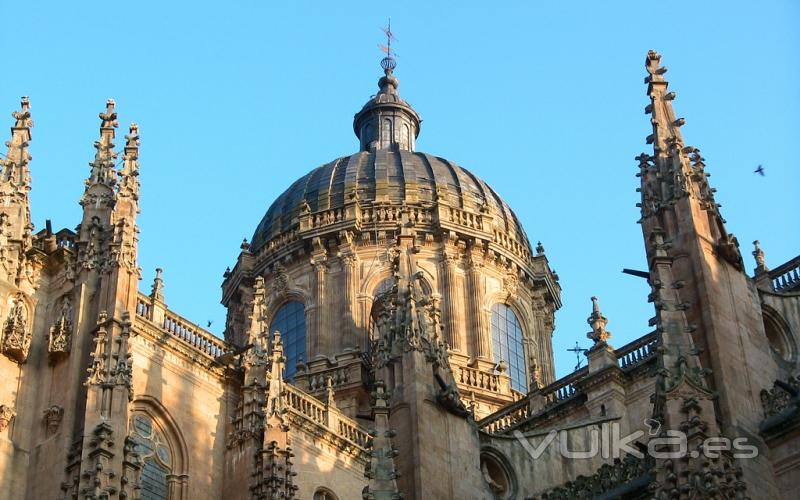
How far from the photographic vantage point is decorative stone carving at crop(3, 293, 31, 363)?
Result: 35688mm

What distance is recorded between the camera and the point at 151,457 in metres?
37.4

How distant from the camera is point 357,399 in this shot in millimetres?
49625

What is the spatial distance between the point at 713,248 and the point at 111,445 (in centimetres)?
1449

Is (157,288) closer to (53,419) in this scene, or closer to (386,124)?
(53,419)

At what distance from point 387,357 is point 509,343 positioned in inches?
967

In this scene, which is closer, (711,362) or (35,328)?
(711,362)

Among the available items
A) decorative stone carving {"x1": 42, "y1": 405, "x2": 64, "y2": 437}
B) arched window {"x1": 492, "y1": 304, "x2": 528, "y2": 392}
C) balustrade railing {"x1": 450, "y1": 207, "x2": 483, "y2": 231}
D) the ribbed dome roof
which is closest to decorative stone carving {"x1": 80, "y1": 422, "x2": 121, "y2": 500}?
decorative stone carving {"x1": 42, "y1": 405, "x2": 64, "y2": 437}

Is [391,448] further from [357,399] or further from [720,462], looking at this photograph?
[357,399]

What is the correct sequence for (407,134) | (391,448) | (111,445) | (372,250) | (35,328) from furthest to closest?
(407,134)
(372,250)
(35,328)
(111,445)
(391,448)

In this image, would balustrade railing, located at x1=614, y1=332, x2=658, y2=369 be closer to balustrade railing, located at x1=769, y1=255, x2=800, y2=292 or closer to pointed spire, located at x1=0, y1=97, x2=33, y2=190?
balustrade railing, located at x1=769, y1=255, x2=800, y2=292

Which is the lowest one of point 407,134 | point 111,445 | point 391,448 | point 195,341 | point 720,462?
point 720,462

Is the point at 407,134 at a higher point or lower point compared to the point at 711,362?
higher

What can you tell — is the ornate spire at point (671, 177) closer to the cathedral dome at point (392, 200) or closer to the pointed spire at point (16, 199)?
the pointed spire at point (16, 199)

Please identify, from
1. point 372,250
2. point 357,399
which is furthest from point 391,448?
point 372,250
